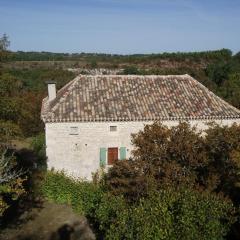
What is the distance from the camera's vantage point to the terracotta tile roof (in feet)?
82.0

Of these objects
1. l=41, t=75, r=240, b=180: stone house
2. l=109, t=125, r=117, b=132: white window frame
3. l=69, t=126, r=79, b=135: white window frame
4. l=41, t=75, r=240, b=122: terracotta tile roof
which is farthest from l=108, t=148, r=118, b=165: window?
l=69, t=126, r=79, b=135: white window frame

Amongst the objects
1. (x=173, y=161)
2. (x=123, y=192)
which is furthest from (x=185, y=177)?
(x=123, y=192)

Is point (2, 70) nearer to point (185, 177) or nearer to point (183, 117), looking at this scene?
point (185, 177)

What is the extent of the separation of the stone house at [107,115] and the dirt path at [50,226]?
3.21 m

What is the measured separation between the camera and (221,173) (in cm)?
1812

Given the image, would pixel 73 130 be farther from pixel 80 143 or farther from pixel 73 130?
pixel 80 143

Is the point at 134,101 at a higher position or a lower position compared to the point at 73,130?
higher

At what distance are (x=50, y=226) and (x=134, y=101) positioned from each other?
9.81 m

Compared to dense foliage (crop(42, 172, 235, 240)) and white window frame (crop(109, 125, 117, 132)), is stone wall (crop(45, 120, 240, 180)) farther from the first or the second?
dense foliage (crop(42, 172, 235, 240))

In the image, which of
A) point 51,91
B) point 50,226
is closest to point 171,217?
point 50,226

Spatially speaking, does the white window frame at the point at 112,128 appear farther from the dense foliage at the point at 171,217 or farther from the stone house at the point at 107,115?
the dense foliage at the point at 171,217

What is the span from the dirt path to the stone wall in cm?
276

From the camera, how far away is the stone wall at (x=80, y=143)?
24.4m

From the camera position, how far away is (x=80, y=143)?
2469 centimetres
